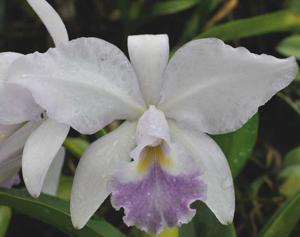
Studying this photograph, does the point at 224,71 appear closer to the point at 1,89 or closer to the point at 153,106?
the point at 153,106

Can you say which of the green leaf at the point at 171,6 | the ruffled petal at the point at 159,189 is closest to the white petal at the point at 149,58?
the ruffled petal at the point at 159,189

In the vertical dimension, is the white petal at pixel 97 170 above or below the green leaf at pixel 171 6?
above

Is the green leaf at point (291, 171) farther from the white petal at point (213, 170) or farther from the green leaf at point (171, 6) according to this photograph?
the green leaf at point (171, 6)

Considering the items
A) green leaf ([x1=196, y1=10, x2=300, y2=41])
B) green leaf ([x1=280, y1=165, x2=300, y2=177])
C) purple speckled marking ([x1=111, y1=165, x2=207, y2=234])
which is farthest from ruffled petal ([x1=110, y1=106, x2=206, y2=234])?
green leaf ([x1=196, y1=10, x2=300, y2=41])

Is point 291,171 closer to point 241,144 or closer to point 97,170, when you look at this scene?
point 241,144

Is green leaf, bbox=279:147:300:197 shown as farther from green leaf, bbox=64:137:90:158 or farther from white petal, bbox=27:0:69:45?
Answer: white petal, bbox=27:0:69:45

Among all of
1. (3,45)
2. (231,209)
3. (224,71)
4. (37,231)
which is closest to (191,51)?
(224,71)
